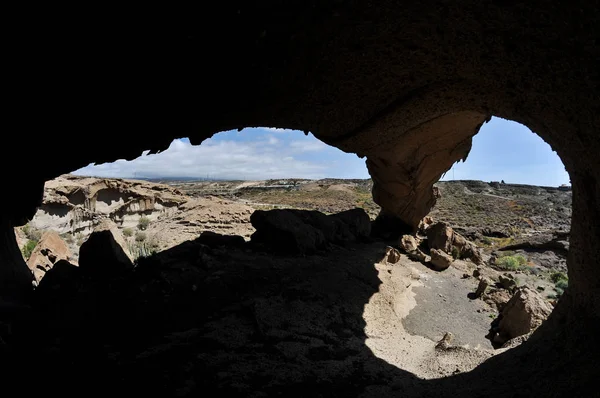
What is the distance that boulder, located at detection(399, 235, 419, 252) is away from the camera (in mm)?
13531

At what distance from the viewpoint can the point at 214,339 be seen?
466 cm

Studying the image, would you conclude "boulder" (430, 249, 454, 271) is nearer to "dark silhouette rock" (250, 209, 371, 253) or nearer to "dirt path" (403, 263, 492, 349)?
"dirt path" (403, 263, 492, 349)

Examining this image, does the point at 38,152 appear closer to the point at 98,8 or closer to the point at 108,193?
the point at 98,8

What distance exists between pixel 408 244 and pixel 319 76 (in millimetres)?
10814

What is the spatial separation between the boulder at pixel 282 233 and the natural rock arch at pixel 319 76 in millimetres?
4807

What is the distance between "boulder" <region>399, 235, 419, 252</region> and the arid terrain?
0.05 m

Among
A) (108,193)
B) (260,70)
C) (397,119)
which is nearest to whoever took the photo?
(260,70)

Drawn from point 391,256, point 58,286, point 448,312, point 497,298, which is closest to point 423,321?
point 448,312

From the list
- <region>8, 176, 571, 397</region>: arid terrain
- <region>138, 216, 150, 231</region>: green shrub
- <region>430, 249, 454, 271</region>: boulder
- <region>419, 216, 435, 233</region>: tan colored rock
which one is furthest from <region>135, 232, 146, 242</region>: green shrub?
<region>419, 216, 435, 233</region>: tan colored rock

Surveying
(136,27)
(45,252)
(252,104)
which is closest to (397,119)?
(252,104)

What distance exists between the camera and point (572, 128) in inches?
117

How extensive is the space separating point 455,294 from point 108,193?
14412mm

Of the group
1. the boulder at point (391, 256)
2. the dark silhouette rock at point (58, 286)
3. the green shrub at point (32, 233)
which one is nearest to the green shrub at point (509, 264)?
the boulder at point (391, 256)

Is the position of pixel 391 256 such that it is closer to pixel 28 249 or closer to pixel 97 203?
pixel 28 249
